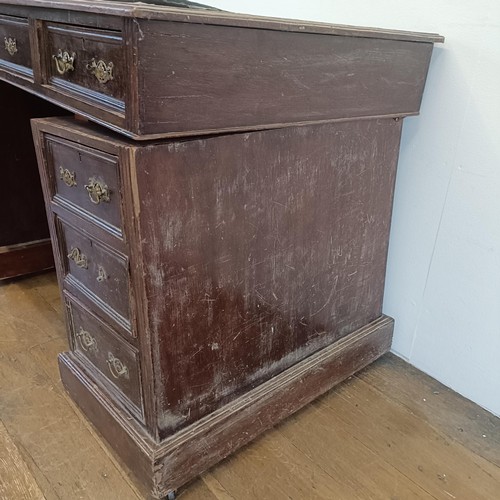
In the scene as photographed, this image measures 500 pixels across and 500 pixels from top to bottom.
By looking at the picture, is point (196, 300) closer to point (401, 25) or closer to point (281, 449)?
point (281, 449)

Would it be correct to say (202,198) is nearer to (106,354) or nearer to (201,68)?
(201,68)

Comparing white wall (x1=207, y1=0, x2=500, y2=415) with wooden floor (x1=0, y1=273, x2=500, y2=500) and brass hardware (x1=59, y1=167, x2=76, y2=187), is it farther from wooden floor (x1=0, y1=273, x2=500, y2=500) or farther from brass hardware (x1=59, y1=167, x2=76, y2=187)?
brass hardware (x1=59, y1=167, x2=76, y2=187)

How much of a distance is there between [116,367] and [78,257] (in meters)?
0.23

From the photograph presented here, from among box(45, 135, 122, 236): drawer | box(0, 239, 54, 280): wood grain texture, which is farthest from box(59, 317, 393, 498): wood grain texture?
box(0, 239, 54, 280): wood grain texture

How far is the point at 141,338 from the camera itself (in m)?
0.89

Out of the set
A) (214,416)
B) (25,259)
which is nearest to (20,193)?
(25,259)

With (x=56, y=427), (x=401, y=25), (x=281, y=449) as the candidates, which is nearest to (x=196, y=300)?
(x=281, y=449)

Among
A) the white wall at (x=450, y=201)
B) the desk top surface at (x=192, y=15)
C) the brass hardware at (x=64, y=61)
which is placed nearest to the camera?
the desk top surface at (x=192, y=15)

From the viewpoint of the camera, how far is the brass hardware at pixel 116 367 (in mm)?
988

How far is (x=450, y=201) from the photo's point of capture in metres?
1.17

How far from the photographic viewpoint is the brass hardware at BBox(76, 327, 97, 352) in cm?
108

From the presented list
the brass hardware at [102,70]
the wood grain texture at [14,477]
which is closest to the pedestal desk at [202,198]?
the brass hardware at [102,70]

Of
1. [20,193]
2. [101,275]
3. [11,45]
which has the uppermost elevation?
[11,45]

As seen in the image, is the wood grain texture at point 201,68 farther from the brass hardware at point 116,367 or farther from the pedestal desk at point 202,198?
the brass hardware at point 116,367
